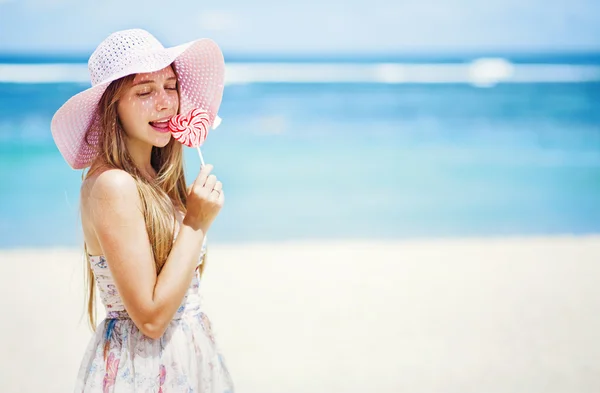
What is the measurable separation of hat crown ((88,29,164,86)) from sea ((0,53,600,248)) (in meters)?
0.90

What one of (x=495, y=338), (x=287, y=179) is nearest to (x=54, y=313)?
(x=495, y=338)

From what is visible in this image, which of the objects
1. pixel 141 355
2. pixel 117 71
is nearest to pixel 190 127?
pixel 117 71

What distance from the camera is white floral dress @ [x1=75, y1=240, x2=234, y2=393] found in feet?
6.52

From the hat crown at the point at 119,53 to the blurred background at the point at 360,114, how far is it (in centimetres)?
395

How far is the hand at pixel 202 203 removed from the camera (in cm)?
196

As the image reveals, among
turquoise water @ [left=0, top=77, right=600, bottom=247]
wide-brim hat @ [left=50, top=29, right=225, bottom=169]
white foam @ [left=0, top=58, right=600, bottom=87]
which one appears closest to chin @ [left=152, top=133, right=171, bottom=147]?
wide-brim hat @ [left=50, top=29, right=225, bottom=169]

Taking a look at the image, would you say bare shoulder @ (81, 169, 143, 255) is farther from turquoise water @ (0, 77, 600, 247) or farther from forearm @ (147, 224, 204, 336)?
turquoise water @ (0, 77, 600, 247)

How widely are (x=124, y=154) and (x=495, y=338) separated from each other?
256 centimetres

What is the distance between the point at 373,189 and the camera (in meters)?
7.48

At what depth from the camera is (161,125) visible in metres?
2.09

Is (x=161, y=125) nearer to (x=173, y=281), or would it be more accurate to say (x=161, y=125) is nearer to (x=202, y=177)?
(x=202, y=177)

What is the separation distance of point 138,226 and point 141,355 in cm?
35

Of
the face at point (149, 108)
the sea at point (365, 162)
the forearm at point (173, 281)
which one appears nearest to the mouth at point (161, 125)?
the face at point (149, 108)

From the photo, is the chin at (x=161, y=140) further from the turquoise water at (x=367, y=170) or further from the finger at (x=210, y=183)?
the turquoise water at (x=367, y=170)
